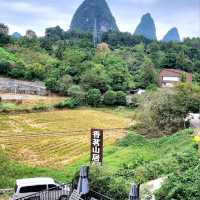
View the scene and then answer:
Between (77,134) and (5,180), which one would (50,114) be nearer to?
(77,134)

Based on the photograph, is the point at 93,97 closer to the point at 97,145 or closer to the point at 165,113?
the point at 165,113

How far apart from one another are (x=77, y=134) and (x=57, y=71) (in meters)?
21.1

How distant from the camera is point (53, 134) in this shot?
1282 inches

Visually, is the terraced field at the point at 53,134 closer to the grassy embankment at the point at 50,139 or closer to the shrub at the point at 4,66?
the grassy embankment at the point at 50,139

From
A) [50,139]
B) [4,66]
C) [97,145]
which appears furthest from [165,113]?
[4,66]

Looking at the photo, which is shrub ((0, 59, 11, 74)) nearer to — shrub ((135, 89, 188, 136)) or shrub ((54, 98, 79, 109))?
shrub ((54, 98, 79, 109))

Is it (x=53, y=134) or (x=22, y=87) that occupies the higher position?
(x=22, y=87)

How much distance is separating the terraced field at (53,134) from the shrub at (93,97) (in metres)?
2.06

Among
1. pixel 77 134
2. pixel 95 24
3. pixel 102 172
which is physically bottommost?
pixel 77 134

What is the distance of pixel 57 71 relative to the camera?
53375 millimetres

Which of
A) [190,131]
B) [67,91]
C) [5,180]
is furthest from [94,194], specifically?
[67,91]

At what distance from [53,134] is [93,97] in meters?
14.0

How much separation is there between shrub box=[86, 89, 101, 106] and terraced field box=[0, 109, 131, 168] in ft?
6.75

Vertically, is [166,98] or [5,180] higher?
[166,98]
